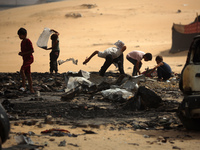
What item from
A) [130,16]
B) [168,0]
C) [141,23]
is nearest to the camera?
[141,23]

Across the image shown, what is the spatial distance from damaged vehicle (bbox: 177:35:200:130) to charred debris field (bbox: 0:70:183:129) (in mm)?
447

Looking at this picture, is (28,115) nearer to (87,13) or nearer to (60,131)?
(60,131)

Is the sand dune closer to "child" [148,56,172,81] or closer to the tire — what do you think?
"child" [148,56,172,81]

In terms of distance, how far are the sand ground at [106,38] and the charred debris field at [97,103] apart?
0.62m

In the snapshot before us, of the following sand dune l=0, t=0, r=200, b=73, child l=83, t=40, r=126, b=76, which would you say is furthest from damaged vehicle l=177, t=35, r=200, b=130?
sand dune l=0, t=0, r=200, b=73

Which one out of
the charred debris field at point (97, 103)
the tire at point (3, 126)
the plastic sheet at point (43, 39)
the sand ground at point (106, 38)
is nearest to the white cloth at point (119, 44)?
the charred debris field at point (97, 103)

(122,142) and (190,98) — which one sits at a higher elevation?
(190,98)

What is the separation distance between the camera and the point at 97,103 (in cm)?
777

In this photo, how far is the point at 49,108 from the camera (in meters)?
7.03

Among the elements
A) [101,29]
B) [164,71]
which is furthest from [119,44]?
[101,29]

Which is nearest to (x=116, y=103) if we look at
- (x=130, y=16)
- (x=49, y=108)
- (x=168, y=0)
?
(x=49, y=108)

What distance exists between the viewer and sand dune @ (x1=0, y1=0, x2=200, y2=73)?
25.9 meters

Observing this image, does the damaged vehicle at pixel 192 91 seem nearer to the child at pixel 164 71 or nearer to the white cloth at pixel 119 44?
the white cloth at pixel 119 44

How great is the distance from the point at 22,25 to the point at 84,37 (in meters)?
11.3
